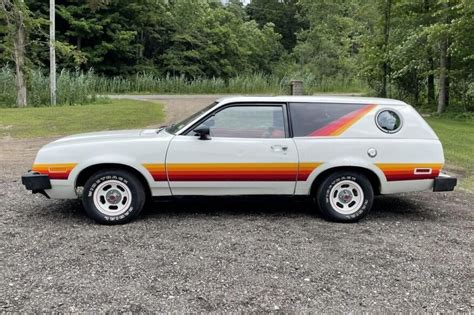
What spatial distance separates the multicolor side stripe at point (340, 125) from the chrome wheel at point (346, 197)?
2.00ft

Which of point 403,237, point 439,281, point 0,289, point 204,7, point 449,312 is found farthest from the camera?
point 204,7

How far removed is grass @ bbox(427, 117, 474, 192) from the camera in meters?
9.05

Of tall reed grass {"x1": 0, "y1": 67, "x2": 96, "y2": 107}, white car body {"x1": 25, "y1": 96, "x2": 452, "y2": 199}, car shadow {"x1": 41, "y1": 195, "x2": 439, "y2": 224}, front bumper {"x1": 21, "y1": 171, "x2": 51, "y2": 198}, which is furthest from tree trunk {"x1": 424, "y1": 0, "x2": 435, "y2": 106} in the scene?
front bumper {"x1": 21, "y1": 171, "x2": 51, "y2": 198}

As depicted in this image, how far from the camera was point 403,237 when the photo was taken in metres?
5.22

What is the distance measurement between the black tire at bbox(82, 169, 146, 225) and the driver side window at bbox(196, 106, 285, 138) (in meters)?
1.11

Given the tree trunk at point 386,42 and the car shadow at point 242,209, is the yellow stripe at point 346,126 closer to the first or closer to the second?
the car shadow at point 242,209

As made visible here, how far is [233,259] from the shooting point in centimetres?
447

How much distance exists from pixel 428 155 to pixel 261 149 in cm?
203

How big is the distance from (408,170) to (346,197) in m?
0.80

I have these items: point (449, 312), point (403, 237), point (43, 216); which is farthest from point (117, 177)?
point (449, 312)

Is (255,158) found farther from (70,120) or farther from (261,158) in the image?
(70,120)

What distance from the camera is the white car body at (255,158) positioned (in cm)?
546

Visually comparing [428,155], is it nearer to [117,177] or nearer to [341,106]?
[341,106]

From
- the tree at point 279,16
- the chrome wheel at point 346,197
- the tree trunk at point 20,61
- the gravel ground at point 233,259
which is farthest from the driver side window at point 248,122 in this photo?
the tree at point 279,16
